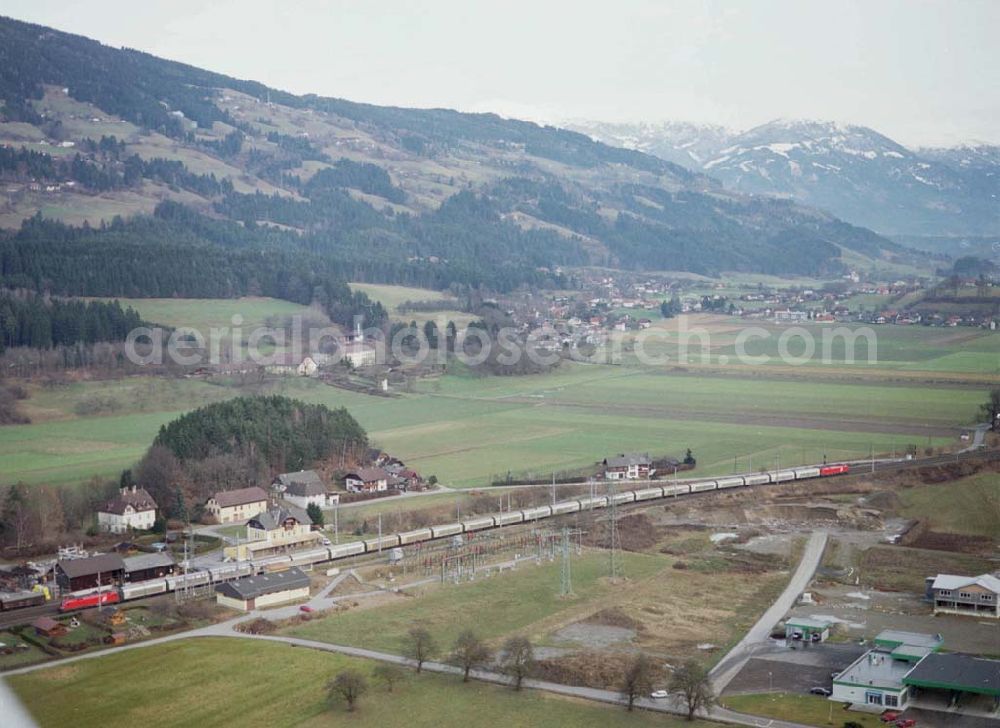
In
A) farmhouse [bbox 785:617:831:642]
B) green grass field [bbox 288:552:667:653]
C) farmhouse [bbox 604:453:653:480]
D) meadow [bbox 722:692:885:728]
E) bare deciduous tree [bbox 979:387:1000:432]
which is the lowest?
meadow [bbox 722:692:885:728]

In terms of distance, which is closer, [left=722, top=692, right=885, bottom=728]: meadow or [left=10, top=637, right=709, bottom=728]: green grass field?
[left=722, top=692, right=885, bottom=728]: meadow

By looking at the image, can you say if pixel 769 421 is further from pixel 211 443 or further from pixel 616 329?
pixel 616 329

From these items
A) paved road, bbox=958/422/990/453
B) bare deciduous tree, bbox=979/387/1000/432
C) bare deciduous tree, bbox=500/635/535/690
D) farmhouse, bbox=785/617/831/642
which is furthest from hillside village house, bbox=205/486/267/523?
bare deciduous tree, bbox=979/387/1000/432

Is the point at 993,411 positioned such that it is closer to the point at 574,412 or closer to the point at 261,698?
the point at 574,412

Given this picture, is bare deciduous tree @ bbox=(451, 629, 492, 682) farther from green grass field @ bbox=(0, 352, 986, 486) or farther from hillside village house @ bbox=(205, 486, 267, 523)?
green grass field @ bbox=(0, 352, 986, 486)

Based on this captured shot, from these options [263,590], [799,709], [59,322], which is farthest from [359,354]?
[799,709]

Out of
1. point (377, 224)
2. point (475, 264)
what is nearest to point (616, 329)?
point (475, 264)
